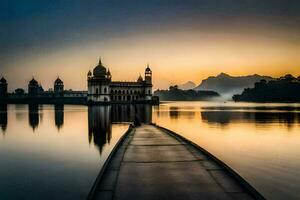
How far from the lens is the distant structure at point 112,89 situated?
166375 mm

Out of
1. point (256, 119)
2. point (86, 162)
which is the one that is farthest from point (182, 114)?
point (86, 162)

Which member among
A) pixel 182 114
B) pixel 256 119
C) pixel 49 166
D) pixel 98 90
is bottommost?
pixel 49 166

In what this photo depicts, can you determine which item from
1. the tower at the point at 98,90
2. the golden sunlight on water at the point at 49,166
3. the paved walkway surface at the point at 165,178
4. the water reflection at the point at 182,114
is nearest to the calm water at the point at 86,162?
the golden sunlight on water at the point at 49,166

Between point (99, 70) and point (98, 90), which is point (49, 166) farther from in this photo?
point (99, 70)

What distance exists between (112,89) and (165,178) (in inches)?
6749

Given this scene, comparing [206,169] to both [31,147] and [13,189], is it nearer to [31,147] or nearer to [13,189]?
[13,189]

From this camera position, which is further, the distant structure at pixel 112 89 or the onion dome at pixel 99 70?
the onion dome at pixel 99 70

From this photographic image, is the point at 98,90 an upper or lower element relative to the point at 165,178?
upper

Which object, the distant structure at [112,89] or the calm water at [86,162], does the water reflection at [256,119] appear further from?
the distant structure at [112,89]

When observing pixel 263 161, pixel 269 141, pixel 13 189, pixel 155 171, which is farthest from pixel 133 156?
pixel 269 141

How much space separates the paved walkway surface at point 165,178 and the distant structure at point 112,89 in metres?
146

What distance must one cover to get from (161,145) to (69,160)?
7227 millimetres

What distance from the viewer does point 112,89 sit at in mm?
185250

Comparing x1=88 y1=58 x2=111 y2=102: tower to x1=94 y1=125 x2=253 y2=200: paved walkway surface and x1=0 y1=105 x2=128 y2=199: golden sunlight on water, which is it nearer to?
x1=0 y1=105 x2=128 y2=199: golden sunlight on water
